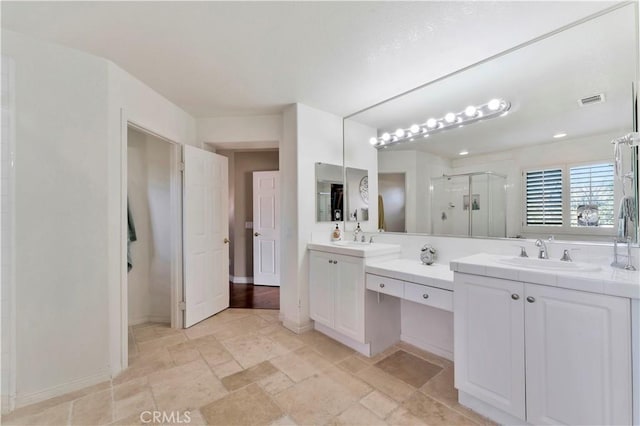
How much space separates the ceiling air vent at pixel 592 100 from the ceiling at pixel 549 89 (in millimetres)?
18

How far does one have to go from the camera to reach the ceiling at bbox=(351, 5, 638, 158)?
1497 millimetres

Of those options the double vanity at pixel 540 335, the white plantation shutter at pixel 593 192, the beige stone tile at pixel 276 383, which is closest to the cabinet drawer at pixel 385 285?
the double vanity at pixel 540 335

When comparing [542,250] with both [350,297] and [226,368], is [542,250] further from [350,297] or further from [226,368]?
[226,368]

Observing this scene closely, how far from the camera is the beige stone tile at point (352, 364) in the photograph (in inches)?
78.7

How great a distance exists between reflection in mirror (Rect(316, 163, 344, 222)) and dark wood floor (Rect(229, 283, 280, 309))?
1.45 metres

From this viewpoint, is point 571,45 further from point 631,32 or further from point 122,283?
point 122,283

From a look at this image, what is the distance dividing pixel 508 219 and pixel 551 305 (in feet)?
2.54

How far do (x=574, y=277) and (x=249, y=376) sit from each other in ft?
6.84

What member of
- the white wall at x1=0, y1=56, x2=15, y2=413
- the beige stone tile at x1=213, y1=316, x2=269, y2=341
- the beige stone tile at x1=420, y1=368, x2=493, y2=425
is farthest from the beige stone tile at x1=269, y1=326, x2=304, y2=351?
the white wall at x1=0, y1=56, x2=15, y2=413

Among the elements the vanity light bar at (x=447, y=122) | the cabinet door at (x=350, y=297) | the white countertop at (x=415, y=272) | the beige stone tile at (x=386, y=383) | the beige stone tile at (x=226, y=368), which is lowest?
the beige stone tile at (x=386, y=383)

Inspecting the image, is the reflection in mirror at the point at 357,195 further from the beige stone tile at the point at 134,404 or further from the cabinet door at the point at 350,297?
the beige stone tile at the point at 134,404

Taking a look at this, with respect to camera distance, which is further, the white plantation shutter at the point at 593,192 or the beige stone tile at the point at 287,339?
the beige stone tile at the point at 287,339

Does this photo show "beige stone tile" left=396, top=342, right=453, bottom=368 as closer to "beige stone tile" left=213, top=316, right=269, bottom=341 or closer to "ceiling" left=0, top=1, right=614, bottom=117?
"beige stone tile" left=213, top=316, right=269, bottom=341

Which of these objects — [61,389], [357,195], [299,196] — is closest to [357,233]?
[357,195]
